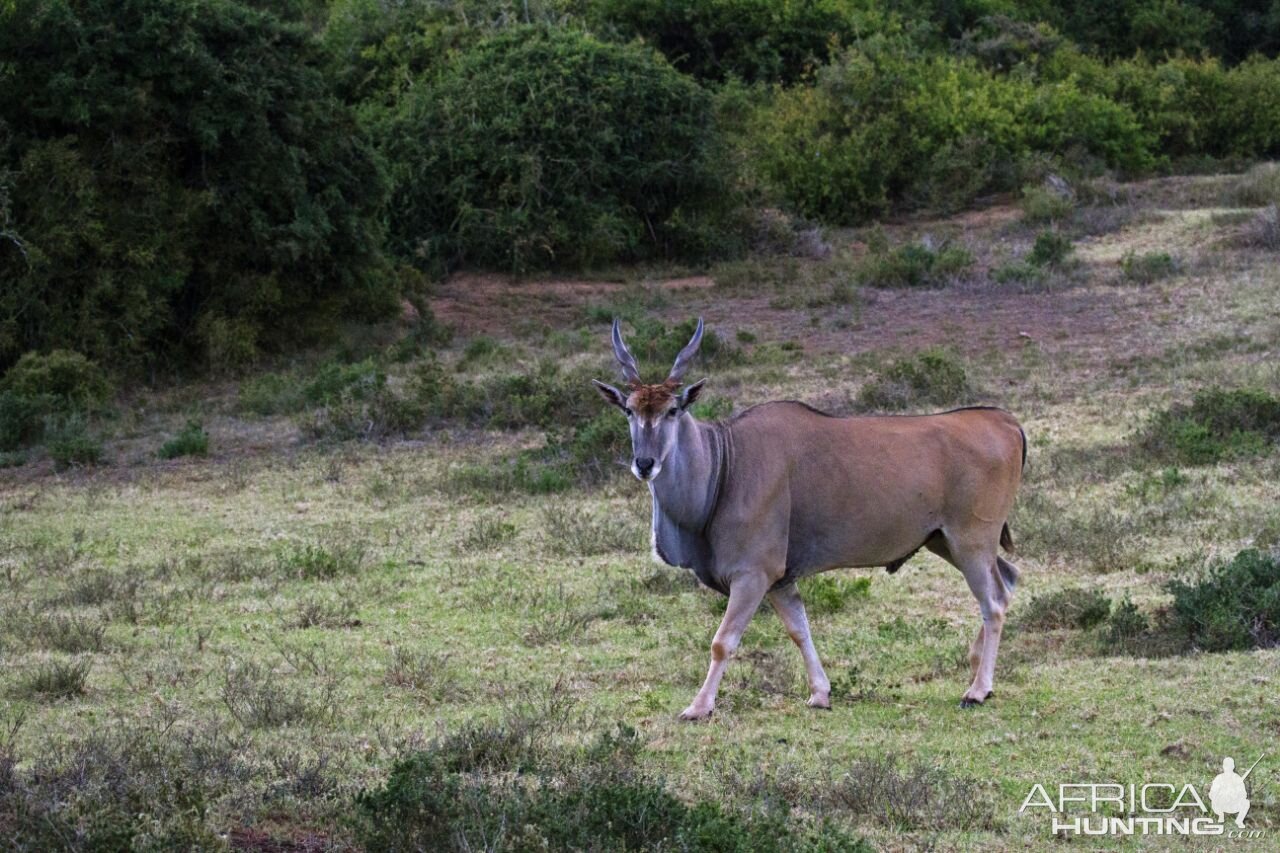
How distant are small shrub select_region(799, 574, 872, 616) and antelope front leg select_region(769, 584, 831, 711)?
1.65 m

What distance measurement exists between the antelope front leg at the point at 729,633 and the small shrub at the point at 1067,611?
204 cm

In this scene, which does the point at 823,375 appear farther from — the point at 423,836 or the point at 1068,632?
the point at 423,836

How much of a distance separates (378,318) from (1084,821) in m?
15.9

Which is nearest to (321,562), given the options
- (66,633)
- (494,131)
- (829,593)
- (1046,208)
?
(66,633)

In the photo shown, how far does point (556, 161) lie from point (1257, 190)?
396 inches

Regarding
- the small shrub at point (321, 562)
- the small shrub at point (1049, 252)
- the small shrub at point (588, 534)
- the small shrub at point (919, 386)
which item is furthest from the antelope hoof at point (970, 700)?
the small shrub at point (1049, 252)

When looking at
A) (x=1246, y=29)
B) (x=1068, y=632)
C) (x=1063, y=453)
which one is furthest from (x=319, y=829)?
(x=1246, y=29)

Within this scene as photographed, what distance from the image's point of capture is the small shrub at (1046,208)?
2478cm

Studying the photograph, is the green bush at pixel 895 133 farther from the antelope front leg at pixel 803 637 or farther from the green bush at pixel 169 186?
the antelope front leg at pixel 803 637

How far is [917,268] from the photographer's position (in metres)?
21.3

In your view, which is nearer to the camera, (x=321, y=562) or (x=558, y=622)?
(x=558, y=622)

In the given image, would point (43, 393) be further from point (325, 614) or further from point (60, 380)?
point (325, 614)

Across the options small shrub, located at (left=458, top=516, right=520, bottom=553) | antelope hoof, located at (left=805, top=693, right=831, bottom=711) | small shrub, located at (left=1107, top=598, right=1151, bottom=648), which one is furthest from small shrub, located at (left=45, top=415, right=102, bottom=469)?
small shrub, located at (left=1107, top=598, right=1151, bottom=648)

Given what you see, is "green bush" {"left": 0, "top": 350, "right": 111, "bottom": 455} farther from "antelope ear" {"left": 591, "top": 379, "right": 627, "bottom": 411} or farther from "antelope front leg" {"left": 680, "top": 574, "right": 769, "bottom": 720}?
"antelope front leg" {"left": 680, "top": 574, "right": 769, "bottom": 720}
